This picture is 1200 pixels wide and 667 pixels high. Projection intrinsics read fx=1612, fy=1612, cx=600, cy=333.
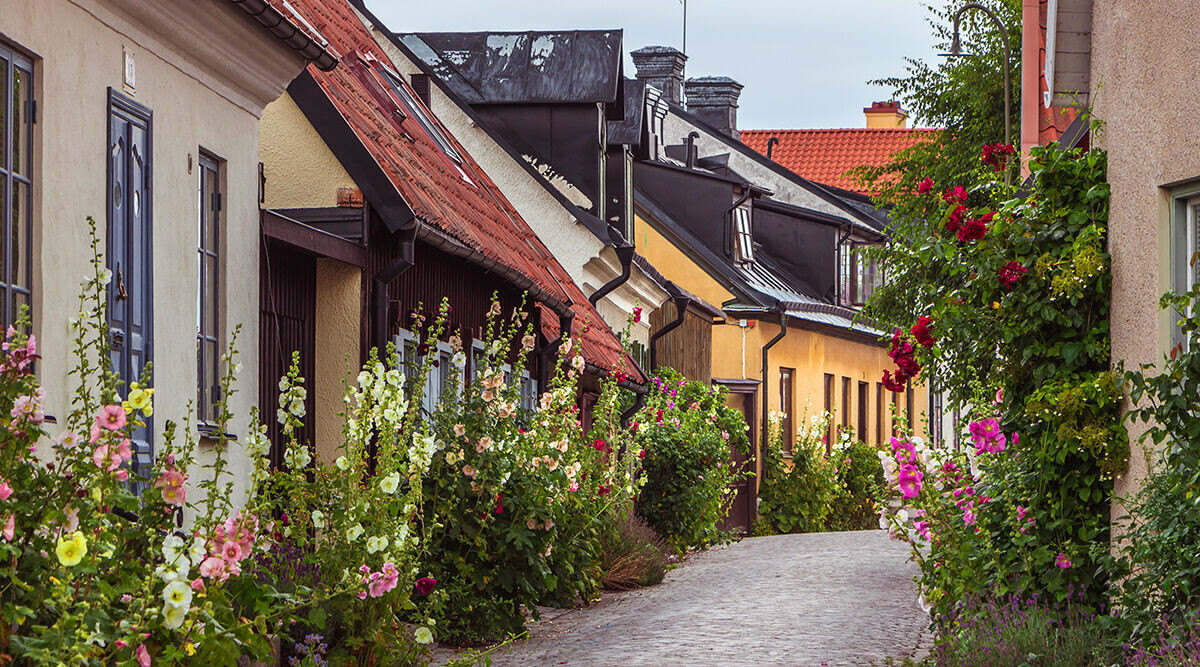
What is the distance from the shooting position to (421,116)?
50.6 feet

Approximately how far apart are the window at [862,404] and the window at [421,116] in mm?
19659

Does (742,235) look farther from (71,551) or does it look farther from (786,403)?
(71,551)

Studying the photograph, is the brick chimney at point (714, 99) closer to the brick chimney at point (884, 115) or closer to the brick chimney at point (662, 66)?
the brick chimney at point (662, 66)

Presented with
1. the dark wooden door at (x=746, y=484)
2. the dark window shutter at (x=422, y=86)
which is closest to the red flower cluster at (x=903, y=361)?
the dark window shutter at (x=422, y=86)

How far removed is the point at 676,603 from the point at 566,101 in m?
8.27

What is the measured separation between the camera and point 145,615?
180 inches

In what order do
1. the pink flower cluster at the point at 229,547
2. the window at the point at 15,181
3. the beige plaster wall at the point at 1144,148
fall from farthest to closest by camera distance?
the beige plaster wall at the point at 1144,148
the window at the point at 15,181
the pink flower cluster at the point at 229,547

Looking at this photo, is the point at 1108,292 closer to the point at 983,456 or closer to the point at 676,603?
the point at 983,456

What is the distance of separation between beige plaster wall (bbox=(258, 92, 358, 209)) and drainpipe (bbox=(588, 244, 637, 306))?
906cm

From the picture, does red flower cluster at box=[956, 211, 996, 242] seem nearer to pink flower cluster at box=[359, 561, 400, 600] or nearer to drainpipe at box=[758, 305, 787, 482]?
pink flower cluster at box=[359, 561, 400, 600]

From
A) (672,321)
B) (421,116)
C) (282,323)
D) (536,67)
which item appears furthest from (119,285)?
(672,321)

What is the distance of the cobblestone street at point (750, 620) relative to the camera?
388 inches

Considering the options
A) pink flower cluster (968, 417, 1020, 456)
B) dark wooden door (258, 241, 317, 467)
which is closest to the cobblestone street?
pink flower cluster (968, 417, 1020, 456)

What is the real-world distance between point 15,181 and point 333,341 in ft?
14.5
